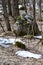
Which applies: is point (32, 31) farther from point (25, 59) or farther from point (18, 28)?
point (25, 59)

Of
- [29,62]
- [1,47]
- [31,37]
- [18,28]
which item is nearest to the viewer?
[29,62]

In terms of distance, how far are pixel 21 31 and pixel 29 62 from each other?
10.5 feet

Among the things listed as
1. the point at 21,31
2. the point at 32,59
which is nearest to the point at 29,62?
the point at 32,59

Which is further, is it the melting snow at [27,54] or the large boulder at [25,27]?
the large boulder at [25,27]

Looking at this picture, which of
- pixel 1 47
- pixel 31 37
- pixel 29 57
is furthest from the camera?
pixel 31 37

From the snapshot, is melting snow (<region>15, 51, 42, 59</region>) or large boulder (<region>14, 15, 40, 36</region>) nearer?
melting snow (<region>15, 51, 42, 59</region>)

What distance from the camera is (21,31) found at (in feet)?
26.5

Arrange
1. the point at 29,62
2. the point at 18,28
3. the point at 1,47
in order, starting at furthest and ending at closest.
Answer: the point at 18,28, the point at 1,47, the point at 29,62

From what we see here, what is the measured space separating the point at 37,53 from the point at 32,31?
236cm

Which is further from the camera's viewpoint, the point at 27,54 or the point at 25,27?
the point at 25,27

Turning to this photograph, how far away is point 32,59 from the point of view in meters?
5.17

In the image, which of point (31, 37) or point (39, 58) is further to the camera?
point (31, 37)

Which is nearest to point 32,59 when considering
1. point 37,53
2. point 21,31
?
point 37,53

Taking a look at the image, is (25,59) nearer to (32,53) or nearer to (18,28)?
(32,53)
